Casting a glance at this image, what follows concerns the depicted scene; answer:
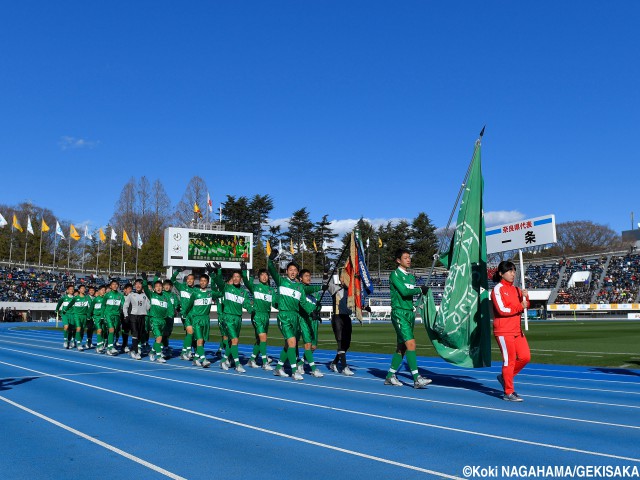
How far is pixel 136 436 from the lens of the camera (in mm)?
6453

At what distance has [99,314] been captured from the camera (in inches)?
786

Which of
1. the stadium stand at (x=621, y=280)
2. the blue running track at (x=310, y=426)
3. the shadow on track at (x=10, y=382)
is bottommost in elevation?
the blue running track at (x=310, y=426)

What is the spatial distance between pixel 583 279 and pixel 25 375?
66289 mm

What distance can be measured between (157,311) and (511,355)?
1064cm

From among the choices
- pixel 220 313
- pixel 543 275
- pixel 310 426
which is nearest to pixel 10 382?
pixel 220 313

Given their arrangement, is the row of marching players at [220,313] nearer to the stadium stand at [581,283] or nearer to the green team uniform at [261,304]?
the green team uniform at [261,304]

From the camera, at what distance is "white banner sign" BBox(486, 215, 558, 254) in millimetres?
40469

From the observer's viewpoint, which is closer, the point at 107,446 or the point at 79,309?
the point at 107,446

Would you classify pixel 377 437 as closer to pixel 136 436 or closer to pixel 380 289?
pixel 136 436

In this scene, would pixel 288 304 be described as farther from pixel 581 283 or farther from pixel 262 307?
pixel 581 283

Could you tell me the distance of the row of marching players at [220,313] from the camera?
1184cm

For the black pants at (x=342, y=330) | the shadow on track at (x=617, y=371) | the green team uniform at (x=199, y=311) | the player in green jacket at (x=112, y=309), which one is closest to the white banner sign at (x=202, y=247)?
the player in green jacket at (x=112, y=309)

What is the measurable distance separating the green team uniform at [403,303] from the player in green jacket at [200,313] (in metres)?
5.71

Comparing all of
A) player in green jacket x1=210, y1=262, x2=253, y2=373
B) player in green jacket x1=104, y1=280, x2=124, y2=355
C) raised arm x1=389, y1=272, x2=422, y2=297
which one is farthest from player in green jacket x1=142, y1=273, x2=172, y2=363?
raised arm x1=389, y1=272, x2=422, y2=297
